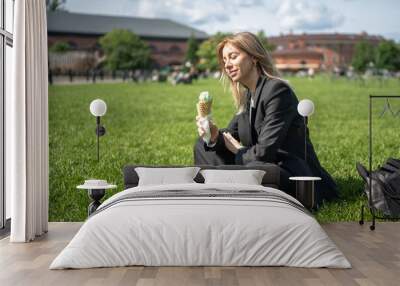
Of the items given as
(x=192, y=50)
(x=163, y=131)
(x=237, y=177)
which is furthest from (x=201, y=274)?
(x=192, y=50)

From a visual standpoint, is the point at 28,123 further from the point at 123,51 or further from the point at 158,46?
the point at 158,46

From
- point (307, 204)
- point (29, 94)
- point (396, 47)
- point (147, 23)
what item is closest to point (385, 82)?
point (396, 47)

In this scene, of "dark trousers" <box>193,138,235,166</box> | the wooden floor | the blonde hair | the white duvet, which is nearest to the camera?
the wooden floor

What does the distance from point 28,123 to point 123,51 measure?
514cm

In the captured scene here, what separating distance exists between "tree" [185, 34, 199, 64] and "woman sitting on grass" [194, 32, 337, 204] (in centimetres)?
412

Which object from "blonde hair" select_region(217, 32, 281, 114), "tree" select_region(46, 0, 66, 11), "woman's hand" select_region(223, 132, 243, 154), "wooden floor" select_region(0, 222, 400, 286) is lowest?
"wooden floor" select_region(0, 222, 400, 286)

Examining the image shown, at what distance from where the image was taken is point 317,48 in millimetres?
10836

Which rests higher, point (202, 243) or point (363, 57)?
point (363, 57)

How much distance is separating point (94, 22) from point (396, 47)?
4.40 metres

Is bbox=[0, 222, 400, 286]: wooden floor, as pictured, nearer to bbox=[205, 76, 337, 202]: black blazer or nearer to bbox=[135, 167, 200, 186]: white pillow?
bbox=[135, 167, 200, 186]: white pillow

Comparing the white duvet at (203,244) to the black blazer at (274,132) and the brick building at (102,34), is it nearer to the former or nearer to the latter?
the black blazer at (274,132)

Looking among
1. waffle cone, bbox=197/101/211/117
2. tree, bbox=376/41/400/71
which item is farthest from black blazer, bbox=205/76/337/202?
tree, bbox=376/41/400/71

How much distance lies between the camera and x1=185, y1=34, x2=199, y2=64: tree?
11078 millimetres

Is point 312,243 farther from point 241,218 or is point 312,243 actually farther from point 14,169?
point 14,169
